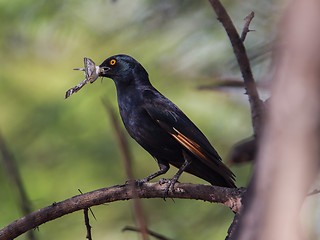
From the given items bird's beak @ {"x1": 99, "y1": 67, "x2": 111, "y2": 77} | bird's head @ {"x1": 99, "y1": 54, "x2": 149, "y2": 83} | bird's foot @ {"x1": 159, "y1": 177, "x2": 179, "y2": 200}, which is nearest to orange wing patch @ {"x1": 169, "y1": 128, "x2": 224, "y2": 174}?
bird's foot @ {"x1": 159, "y1": 177, "x2": 179, "y2": 200}

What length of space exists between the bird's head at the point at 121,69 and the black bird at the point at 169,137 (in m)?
0.34

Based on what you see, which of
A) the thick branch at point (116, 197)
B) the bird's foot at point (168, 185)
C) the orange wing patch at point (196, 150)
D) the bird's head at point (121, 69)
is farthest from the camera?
the bird's head at point (121, 69)

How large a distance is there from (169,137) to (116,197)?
941 millimetres

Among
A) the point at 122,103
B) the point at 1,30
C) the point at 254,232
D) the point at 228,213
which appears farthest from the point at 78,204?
the point at 1,30

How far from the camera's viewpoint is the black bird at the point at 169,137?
411 cm

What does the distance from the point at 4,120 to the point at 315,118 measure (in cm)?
479

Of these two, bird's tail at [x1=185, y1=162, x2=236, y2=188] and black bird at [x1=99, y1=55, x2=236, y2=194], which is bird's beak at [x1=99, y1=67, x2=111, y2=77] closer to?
black bird at [x1=99, y1=55, x2=236, y2=194]

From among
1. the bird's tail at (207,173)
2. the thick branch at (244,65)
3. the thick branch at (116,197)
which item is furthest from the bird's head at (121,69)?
the thick branch at (116,197)

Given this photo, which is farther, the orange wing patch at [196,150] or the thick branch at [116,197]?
the orange wing patch at [196,150]

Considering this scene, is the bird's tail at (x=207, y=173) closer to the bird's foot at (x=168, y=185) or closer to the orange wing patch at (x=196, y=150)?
the orange wing patch at (x=196, y=150)

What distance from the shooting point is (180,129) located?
423 centimetres

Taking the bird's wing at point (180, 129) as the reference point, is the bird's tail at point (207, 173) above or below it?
below

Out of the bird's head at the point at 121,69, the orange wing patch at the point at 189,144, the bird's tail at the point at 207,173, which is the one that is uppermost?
the bird's head at the point at 121,69

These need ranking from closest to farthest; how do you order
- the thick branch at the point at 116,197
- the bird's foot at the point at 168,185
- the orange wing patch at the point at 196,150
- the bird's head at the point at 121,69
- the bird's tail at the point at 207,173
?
the thick branch at the point at 116,197
the bird's foot at the point at 168,185
the orange wing patch at the point at 196,150
the bird's tail at the point at 207,173
the bird's head at the point at 121,69
